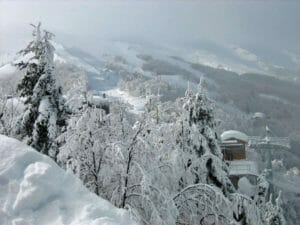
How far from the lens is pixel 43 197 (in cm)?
618

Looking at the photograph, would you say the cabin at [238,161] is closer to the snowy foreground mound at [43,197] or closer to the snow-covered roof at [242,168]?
the snow-covered roof at [242,168]

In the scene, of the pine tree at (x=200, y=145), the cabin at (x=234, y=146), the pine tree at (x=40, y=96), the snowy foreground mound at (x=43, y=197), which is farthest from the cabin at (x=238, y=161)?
the snowy foreground mound at (x=43, y=197)

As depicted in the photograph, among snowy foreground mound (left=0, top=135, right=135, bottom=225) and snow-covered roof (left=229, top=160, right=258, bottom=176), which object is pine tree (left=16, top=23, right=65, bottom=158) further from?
snow-covered roof (left=229, top=160, right=258, bottom=176)

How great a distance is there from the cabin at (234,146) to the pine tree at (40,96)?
22147 mm

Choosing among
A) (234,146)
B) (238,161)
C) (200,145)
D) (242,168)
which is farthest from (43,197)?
(234,146)

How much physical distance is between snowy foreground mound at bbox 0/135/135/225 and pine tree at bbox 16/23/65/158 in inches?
389

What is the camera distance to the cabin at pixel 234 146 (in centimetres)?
3934

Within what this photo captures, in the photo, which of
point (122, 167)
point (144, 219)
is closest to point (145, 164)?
point (122, 167)

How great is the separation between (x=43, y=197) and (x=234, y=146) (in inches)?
1398

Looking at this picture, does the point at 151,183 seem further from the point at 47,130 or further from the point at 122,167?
the point at 47,130

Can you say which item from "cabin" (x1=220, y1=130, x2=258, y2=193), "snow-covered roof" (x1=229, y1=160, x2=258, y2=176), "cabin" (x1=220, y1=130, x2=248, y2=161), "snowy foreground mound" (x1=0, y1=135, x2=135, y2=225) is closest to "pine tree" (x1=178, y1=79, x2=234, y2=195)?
"snowy foreground mound" (x1=0, y1=135, x2=135, y2=225)

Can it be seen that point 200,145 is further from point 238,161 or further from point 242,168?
point 238,161

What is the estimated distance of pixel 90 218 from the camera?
5793 millimetres

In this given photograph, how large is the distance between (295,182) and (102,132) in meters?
109
